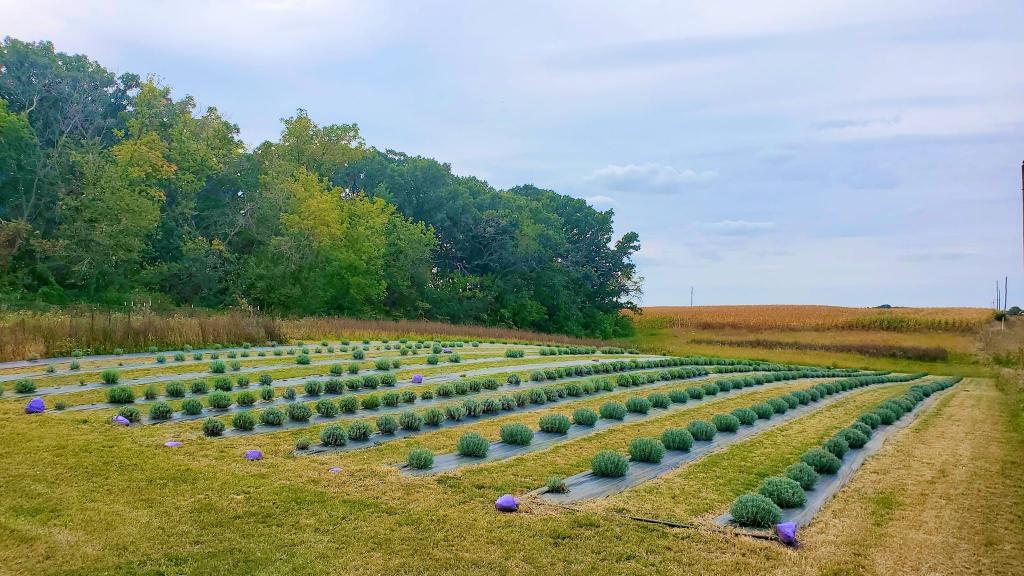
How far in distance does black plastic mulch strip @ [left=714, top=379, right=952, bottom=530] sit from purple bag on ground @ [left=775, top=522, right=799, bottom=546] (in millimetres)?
360

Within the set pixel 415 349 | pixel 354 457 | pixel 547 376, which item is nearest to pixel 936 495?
pixel 354 457

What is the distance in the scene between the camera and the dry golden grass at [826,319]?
40.8 m

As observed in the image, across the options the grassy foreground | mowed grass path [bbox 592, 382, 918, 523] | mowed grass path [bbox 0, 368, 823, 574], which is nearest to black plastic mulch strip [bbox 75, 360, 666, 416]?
the grassy foreground

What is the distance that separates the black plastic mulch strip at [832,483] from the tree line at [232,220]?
26.9 metres

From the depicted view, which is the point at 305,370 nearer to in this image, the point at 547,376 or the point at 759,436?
the point at 547,376

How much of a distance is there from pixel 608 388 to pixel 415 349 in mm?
7325

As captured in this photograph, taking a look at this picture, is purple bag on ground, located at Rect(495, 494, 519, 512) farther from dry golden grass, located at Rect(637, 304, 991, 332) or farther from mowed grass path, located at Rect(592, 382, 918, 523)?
dry golden grass, located at Rect(637, 304, 991, 332)

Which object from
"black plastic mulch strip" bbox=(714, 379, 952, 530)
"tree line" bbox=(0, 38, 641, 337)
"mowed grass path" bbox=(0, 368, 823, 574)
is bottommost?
"mowed grass path" bbox=(0, 368, 823, 574)

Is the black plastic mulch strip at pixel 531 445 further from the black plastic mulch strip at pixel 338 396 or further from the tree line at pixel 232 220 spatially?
the tree line at pixel 232 220

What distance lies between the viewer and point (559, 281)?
45.9 metres

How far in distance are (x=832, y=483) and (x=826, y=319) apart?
142 ft

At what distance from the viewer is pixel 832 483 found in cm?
652

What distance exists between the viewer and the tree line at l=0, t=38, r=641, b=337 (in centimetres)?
3038

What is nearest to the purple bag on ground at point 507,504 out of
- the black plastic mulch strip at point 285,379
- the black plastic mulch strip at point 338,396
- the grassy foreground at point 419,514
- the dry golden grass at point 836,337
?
the grassy foreground at point 419,514
